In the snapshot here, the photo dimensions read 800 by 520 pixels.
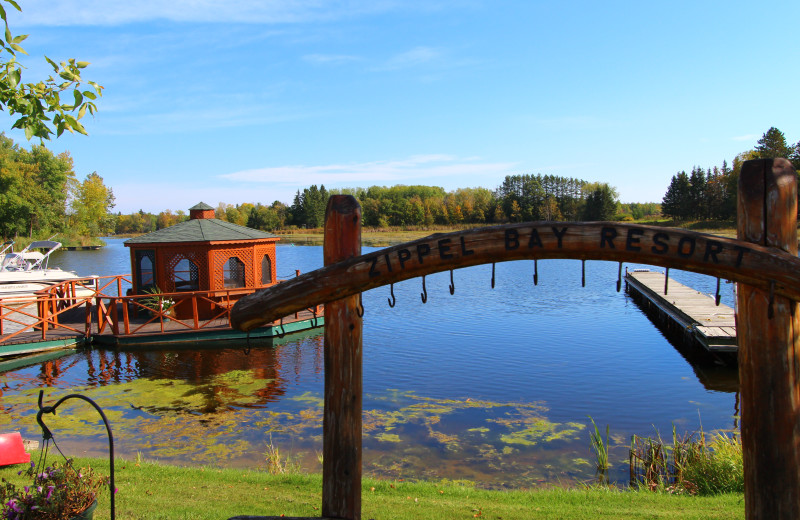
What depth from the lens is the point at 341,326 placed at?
12.2 ft

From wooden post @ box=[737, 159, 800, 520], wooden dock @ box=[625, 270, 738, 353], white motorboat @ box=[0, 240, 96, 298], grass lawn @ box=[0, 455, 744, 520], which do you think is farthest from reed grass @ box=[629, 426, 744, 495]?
white motorboat @ box=[0, 240, 96, 298]

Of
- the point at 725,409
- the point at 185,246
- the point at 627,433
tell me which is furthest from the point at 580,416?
the point at 185,246

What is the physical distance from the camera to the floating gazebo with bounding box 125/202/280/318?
1769 centimetres

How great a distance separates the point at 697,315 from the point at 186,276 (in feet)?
49.9

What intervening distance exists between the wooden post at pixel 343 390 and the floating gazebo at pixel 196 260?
1425cm

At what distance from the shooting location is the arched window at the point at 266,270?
19.1m

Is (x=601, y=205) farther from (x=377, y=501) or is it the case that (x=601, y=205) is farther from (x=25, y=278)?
(x=377, y=501)

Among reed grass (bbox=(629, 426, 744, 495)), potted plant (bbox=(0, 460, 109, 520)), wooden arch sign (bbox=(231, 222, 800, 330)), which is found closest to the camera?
wooden arch sign (bbox=(231, 222, 800, 330))

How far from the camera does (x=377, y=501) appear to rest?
5.96 m

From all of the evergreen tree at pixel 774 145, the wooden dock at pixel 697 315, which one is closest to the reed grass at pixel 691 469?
the wooden dock at pixel 697 315

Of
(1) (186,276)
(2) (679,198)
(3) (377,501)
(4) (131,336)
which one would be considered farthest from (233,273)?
(2) (679,198)

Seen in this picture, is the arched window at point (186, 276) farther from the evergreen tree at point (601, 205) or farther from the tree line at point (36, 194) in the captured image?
the evergreen tree at point (601, 205)

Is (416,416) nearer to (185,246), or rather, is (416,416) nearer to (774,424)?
(774,424)

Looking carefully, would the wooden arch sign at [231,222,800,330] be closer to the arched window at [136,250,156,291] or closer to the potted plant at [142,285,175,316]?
the potted plant at [142,285,175,316]
